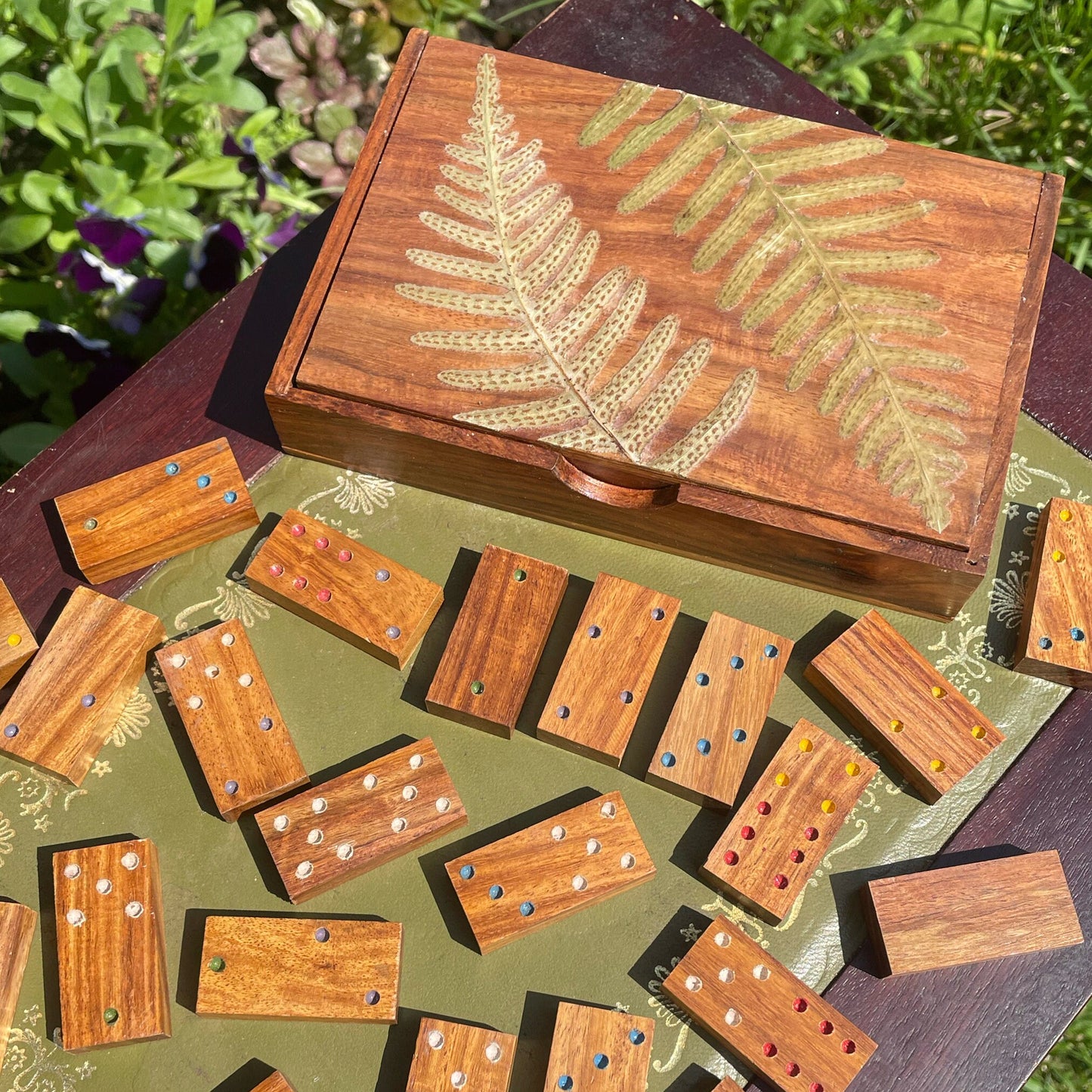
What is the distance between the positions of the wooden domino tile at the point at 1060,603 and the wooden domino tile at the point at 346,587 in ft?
1.93

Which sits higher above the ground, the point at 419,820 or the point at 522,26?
the point at 522,26

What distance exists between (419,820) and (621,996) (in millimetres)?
245

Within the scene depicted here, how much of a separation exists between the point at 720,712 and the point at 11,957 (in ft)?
2.25

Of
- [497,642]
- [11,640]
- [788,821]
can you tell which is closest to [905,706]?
[788,821]

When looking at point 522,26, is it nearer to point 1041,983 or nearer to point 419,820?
point 419,820

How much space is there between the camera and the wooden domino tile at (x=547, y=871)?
3.24ft

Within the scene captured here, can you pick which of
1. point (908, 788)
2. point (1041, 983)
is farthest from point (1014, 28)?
point (1041, 983)

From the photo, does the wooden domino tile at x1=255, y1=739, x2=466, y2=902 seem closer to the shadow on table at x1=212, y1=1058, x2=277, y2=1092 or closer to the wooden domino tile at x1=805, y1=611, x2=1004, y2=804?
the shadow on table at x1=212, y1=1058, x2=277, y2=1092

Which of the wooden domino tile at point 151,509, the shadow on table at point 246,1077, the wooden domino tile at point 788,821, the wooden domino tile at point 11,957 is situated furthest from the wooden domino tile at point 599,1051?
the wooden domino tile at point 151,509

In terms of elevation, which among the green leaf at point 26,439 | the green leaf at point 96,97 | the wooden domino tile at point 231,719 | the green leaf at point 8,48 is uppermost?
the green leaf at point 8,48

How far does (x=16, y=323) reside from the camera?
138cm

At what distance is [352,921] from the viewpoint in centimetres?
98

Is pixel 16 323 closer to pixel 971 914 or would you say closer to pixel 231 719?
pixel 231 719

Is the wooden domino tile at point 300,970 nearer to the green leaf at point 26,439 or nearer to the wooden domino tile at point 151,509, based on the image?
the wooden domino tile at point 151,509
